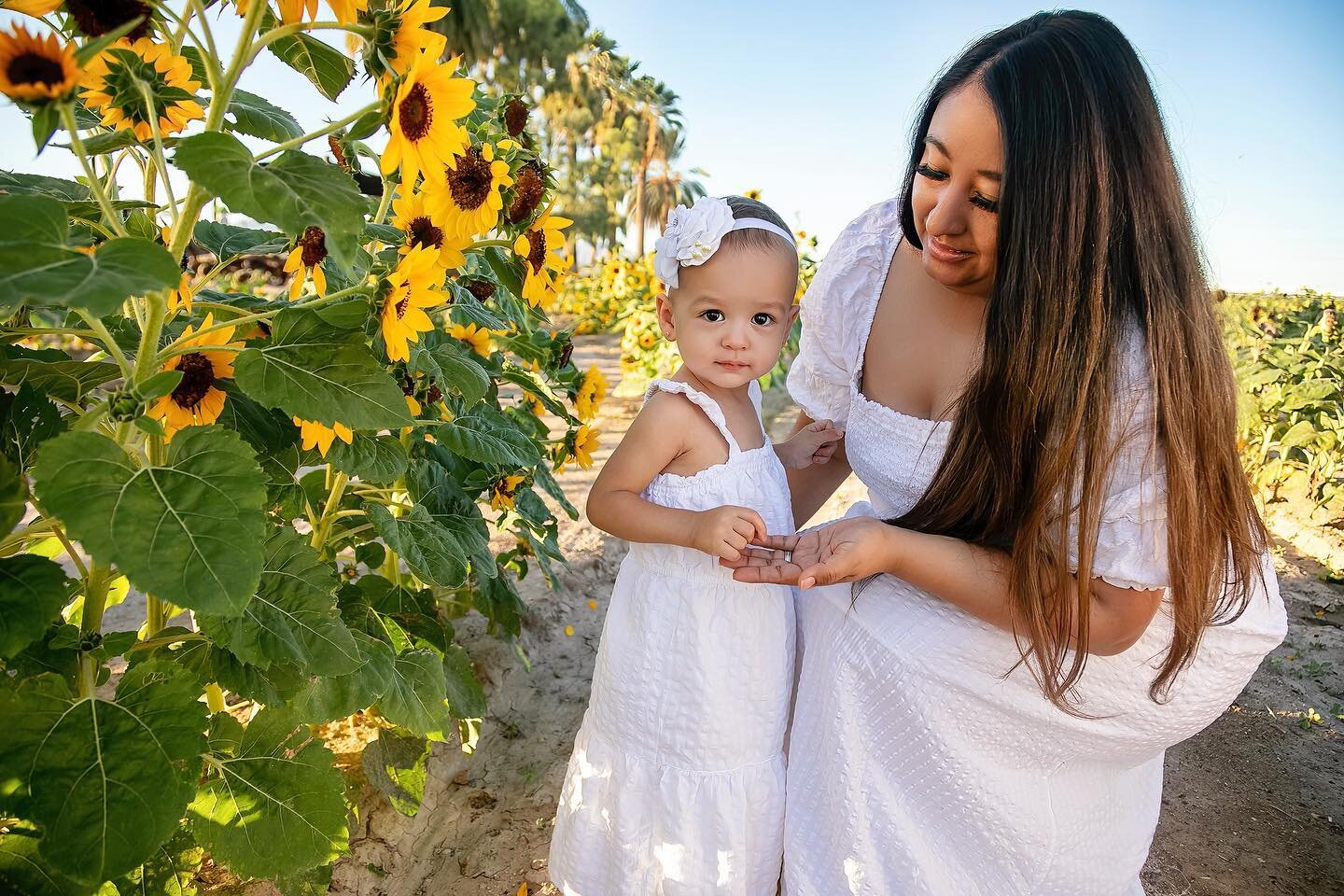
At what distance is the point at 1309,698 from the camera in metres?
2.53

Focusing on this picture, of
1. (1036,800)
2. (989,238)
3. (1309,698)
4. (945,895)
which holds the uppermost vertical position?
(989,238)

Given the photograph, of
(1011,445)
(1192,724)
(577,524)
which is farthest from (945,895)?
(577,524)

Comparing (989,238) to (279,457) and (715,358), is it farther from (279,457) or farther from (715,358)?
(279,457)

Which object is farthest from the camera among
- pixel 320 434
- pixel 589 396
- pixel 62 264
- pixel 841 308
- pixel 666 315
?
pixel 589 396

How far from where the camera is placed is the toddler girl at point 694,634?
131 centimetres

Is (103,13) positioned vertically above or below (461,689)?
above

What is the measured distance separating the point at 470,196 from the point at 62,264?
52 centimetres

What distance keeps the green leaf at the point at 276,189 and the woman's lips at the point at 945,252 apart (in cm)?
88

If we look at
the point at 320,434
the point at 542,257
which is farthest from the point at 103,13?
the point at 542,257

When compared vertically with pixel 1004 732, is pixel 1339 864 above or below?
below

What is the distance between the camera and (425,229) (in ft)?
3.33

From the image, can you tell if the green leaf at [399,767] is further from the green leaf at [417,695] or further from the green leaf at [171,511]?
the green leaf at [171,511]

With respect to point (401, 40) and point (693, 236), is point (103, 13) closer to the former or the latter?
point (401, 40)

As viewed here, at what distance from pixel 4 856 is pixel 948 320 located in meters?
1.48
